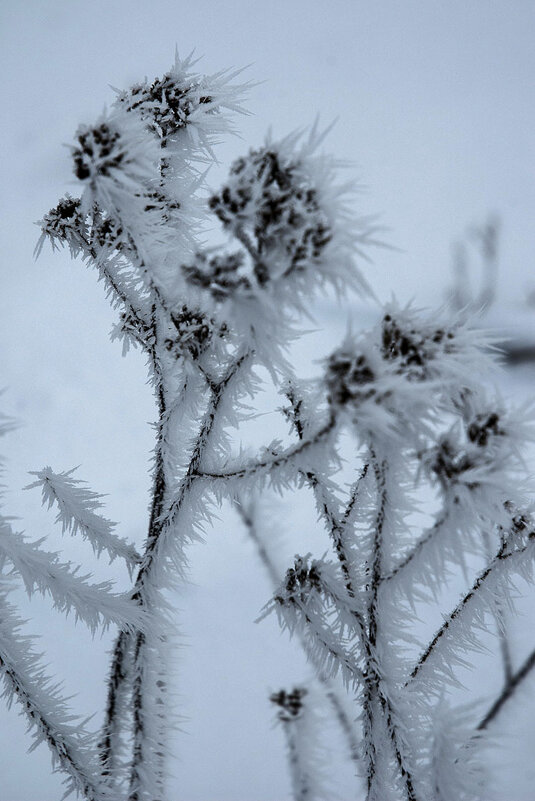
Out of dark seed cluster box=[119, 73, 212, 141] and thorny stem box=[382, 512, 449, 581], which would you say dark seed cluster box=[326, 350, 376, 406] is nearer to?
thorny stem box=[382, 512, 449, 581]

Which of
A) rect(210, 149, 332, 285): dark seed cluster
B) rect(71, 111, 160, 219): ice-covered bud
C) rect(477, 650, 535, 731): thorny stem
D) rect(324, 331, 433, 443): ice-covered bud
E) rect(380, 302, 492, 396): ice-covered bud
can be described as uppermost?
rect(71, 111, 160, 219): ice-covered bud

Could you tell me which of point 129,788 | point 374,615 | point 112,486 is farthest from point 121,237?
point 112,486

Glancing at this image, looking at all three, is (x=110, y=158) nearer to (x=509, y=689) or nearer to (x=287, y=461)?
(x=287, y=461)

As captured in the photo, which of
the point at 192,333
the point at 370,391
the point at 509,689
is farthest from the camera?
the point at 509,689

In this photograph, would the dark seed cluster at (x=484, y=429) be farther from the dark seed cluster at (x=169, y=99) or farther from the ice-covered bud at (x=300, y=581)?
the dark seed cluster at (x=169, y=99)

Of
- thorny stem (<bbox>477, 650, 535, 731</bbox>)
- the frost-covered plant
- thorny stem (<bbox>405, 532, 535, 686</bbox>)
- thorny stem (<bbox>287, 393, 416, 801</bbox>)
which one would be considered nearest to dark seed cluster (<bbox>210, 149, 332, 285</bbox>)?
the frost-covered plant

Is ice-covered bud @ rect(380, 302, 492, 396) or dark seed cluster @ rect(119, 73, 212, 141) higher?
dark seed cluster @ rect(119, 73, 212, 141)

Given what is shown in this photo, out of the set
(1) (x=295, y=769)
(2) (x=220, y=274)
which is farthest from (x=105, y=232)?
(1) (x=295, y=769)
